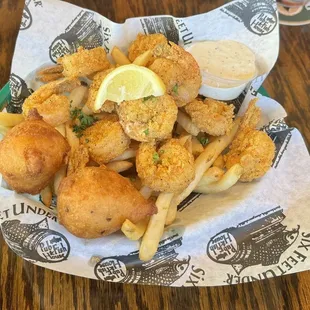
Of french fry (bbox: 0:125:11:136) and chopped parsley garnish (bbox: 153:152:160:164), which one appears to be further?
french fry (bbox: 0:125:11:136)

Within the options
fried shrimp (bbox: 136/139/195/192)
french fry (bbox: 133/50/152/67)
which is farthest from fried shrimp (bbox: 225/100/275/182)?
french fry (bbox: 133/50/152/67)

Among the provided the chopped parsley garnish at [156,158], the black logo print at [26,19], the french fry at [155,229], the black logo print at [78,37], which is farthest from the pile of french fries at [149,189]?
the black logo print at [26,19]

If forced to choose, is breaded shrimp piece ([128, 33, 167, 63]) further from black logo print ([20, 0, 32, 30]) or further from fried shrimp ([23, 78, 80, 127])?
black logo print ([20, 0, 32, 30])

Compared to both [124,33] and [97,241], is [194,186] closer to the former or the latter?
[97,241]

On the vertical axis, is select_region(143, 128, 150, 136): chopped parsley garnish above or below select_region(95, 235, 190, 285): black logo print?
above

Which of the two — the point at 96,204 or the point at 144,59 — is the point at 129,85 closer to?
the point at 144,59

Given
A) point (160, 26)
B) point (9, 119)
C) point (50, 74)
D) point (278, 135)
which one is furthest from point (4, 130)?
point (278, 135)
